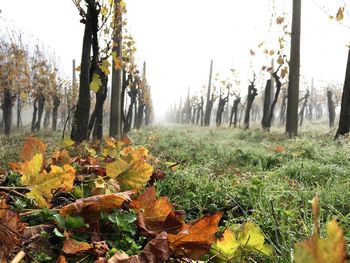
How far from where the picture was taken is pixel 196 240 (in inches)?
50.8

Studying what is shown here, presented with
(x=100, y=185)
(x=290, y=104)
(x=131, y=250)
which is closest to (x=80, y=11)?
(x=100, y=185)

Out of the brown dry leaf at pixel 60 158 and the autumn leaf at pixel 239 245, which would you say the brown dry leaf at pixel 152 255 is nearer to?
the autumn leaf at pixel 239 245

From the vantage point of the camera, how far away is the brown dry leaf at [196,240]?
1.28m

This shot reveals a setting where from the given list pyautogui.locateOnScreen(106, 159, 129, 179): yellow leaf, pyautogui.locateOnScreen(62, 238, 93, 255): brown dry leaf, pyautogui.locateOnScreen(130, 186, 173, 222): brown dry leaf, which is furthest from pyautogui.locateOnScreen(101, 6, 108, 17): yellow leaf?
pyautogui.locateOnScreen(62, 238, 93, 255): brown dry leaf

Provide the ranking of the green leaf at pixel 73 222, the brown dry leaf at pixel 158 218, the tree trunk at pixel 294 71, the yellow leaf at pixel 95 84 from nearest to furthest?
the green leaf at pixel 73 222
the brown dry leaf at pixel 158 218
the yellow leaf at pixel 95 84
the tree trunk at pixel 294 71

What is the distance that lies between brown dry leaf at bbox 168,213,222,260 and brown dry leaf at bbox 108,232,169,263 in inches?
3.1

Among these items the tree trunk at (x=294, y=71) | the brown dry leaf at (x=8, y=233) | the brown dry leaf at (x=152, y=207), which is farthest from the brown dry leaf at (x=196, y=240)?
the tree trunk at (x=294, y=71)

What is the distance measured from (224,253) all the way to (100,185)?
0.65 metres

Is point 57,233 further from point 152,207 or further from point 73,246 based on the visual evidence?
point 152,207

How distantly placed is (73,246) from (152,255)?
28 centimetres

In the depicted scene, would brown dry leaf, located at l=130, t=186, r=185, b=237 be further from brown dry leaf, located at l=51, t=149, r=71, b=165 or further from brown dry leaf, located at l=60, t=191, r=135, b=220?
brown dry leaf, located at l=51, t=149, r=71, b=165

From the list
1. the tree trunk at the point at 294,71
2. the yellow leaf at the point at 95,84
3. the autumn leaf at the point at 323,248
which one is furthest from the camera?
the tree trunk at the point at 294,71

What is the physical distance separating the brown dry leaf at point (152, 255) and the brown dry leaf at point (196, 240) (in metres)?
0.08

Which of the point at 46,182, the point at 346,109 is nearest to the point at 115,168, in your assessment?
the point at 46,182
